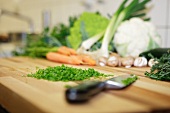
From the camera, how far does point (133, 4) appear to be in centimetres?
103

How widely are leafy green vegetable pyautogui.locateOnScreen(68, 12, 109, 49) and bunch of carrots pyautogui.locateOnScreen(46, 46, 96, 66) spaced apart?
0.36ft

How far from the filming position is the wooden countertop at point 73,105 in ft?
1.30

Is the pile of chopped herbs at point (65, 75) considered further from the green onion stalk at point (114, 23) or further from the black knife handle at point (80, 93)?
the green onion stalk at point (114, 23)

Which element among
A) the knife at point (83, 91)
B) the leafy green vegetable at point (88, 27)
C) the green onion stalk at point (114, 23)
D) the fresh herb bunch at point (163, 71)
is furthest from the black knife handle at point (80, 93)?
the leafy green vegetable at point (88, 27)

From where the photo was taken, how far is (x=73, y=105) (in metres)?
0.41

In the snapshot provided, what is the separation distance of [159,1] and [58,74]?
2.23ft

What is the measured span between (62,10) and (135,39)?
96 centimetres

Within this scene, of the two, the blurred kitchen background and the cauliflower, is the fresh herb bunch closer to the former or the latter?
the cauliflower

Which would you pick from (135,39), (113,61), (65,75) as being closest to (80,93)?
(65,75)

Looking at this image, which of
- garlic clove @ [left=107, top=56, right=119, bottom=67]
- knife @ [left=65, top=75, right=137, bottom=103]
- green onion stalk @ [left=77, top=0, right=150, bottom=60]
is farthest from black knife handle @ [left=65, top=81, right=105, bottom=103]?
green onion stalk @ [left=77, top=0, right=150, bottom=60]

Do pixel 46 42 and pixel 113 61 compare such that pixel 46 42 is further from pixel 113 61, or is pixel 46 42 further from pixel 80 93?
pixel 80 93

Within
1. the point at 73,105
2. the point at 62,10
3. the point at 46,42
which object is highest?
the point at 62,10

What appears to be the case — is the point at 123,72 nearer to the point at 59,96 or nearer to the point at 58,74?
the point at 58,74

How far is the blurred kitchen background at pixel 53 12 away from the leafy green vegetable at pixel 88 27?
9.2 inches
